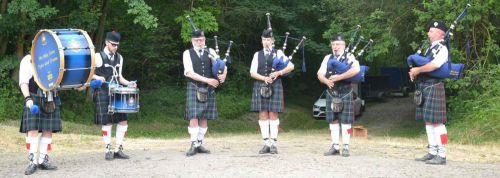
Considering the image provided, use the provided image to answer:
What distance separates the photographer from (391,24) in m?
18.6

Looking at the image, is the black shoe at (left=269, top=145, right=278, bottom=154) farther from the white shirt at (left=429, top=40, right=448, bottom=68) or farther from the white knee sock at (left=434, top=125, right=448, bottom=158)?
the white shirt at (left=429, top=40, right=448, bottom=68)

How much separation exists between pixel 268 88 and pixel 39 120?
283 centimetres

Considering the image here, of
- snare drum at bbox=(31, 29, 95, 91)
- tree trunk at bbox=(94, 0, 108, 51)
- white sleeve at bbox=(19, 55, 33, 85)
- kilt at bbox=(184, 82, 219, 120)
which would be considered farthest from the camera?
tree trunk at bbox=(94, 0, 108, 51)

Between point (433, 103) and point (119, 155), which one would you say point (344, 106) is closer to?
point (433, 103)

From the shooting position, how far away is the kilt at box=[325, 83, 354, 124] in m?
8.36

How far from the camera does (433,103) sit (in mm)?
7734

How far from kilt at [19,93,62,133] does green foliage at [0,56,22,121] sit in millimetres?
9131

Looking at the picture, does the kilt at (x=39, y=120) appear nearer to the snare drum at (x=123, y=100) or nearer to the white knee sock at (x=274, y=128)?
the snare drum at (x=123, y=100)

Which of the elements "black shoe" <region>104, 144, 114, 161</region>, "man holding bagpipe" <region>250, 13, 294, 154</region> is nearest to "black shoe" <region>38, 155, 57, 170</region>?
"black shoe" <region>104, 144, 114, 161</region>

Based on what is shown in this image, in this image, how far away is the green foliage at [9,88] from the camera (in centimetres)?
1606

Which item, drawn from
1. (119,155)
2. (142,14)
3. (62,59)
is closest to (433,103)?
(119,155)

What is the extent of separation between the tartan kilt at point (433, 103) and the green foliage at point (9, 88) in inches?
434

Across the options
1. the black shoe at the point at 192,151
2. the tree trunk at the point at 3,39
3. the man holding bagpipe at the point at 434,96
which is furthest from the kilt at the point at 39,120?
the tree trunk at the point at 3,39

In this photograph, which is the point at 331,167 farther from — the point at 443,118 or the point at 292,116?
the point at 292,116
